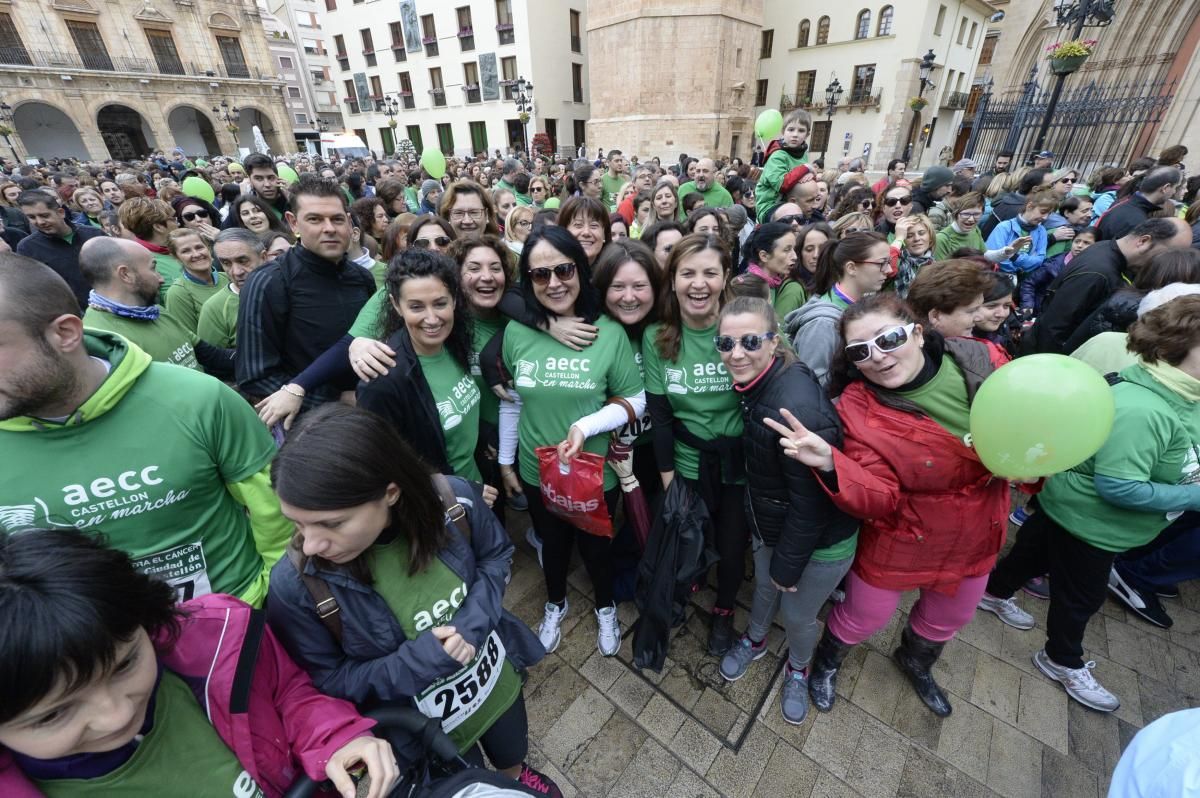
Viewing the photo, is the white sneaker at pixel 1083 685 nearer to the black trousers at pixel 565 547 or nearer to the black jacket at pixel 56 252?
the black trousers at pixel 565 547

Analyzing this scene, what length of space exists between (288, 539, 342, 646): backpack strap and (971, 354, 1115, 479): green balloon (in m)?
2.32

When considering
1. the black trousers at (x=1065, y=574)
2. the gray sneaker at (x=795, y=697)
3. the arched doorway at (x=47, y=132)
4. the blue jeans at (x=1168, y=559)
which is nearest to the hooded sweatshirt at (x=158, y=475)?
the gray sneaker at (x=795, y=697)

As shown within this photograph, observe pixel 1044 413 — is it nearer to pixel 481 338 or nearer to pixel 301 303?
pixel 481 338

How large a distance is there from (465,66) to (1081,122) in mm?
32334

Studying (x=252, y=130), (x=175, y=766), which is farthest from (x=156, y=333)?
(x=252, y=130)

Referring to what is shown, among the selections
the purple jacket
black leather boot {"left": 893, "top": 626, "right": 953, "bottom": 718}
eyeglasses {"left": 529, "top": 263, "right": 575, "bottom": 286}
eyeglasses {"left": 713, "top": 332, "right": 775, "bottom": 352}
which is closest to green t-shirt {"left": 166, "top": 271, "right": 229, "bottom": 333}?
eyeglasses {"left": 529, "top": 263, "right": 575, "bottom": 286}

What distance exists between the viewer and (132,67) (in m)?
30.2

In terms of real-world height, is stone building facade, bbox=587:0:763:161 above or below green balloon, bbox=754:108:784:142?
above

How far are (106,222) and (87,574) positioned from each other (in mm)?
8036

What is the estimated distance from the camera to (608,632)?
9.52 ft

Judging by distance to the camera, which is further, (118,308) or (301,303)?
(301,303)

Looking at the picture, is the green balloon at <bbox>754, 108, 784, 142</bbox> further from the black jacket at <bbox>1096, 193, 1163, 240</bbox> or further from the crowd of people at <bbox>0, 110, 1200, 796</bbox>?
the crowd of people at <bbox>0, 110, 1200, 796</bbox>

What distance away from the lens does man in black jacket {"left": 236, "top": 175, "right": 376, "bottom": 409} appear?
274 centimetres

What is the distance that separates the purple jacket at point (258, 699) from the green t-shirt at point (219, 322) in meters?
2.72
